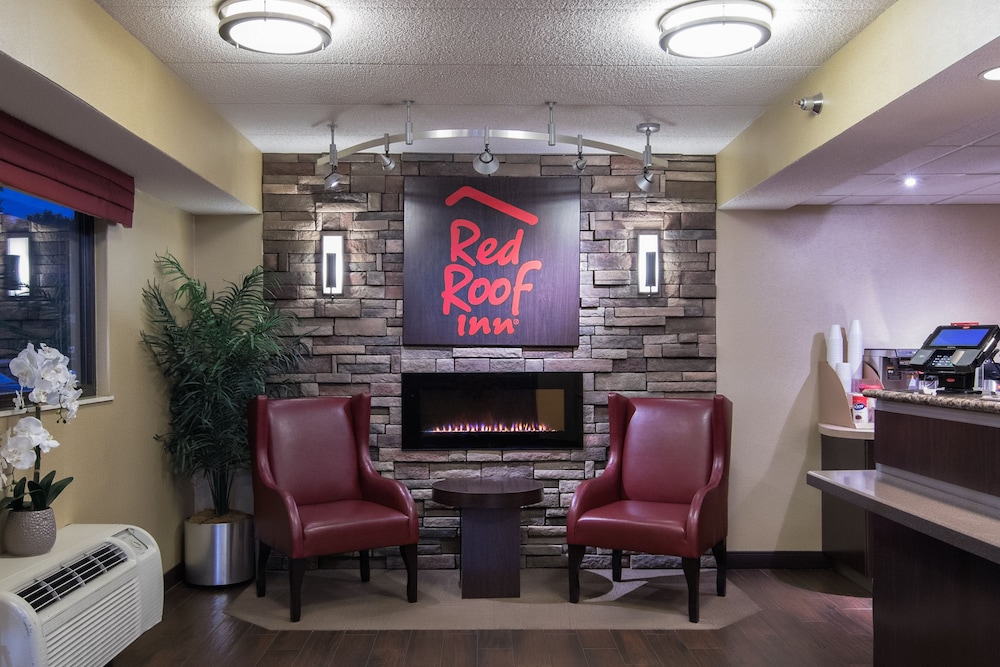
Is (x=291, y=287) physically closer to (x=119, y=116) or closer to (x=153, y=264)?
(x=153, y=264)

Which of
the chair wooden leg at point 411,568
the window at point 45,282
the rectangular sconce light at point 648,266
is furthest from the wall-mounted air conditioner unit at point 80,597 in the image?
the rectangular sconce light at point 648,266

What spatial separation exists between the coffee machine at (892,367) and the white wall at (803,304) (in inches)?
4.0

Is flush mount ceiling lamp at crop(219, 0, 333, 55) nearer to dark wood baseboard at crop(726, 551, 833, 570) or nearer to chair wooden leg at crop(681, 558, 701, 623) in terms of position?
chair wooden leg at crop(681, 558, 701, 623)

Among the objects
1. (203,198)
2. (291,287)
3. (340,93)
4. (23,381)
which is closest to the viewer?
(23,381)

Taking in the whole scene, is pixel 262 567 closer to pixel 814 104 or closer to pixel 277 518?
pixel 277 518

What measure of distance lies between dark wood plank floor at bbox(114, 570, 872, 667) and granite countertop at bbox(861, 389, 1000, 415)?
4.12 ft

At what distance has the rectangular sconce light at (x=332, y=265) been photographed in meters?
5.19

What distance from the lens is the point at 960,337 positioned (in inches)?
126

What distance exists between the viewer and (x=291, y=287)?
17.3 feet

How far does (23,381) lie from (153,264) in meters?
1.64

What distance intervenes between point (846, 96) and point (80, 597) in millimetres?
3375

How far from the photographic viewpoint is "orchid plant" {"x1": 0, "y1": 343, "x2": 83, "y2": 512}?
3.05m

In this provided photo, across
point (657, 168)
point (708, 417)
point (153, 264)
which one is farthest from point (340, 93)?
point (708, 417)

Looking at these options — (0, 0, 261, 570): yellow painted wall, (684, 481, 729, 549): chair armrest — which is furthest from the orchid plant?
(684, 481, 729, 549): chair armrest
